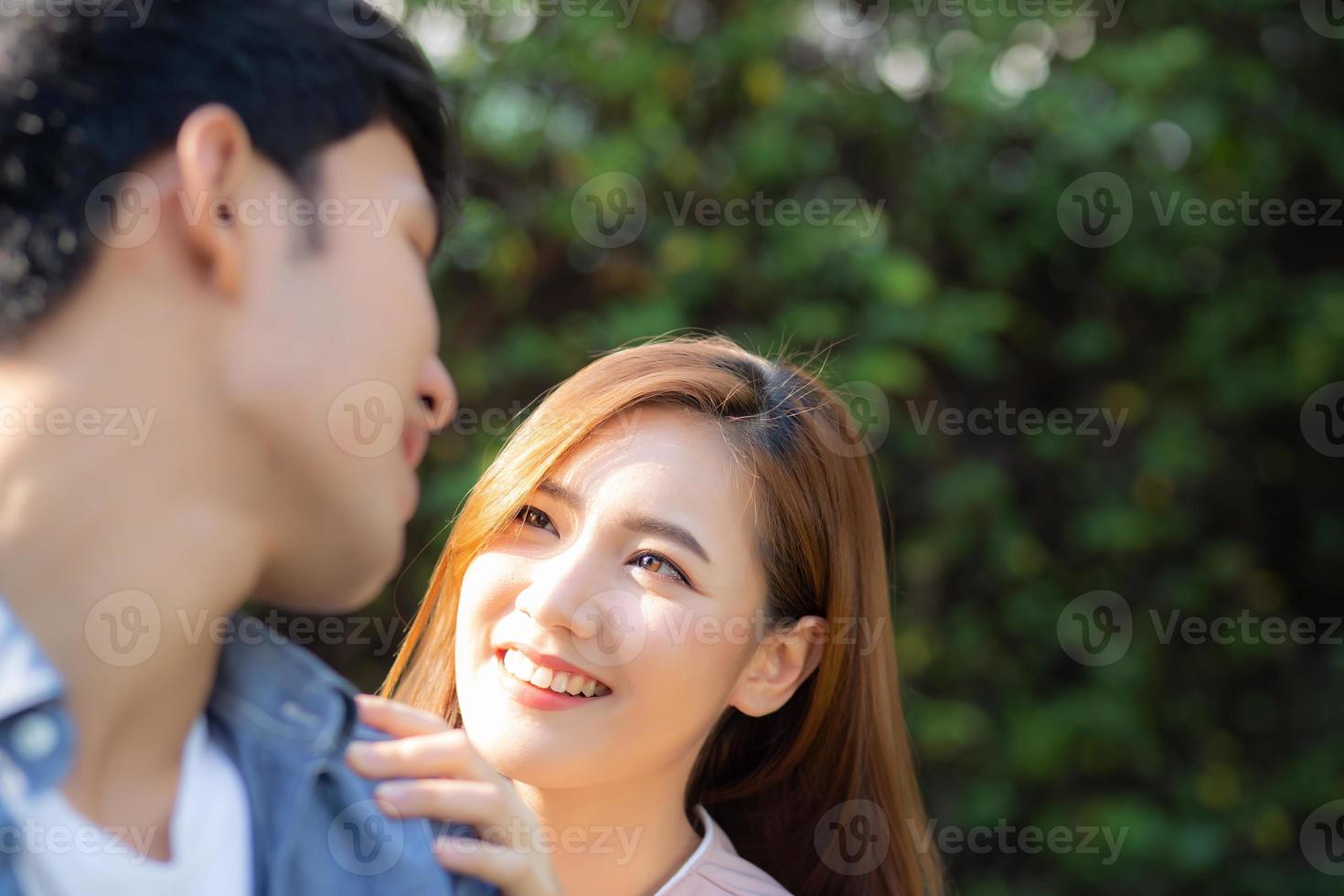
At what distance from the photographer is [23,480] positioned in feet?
3.16

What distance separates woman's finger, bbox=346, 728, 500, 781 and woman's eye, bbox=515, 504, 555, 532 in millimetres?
738

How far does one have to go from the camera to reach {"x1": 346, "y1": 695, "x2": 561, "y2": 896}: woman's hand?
1152 mm

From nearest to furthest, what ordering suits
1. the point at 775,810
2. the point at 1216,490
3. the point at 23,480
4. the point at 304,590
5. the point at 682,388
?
the point at 23,480, the point at 304,590, the point at 682,388, the point at 775,810, the point at 1216,490

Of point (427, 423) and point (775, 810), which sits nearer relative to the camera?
point (427, 423)

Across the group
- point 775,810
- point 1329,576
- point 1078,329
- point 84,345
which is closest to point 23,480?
point 84,345

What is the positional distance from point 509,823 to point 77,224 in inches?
24.5

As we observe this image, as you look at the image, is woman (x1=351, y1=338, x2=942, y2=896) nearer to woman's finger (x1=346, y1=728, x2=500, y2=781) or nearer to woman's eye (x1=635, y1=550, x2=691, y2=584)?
woman's eye (x1=635, y1=550, x2=691, y2=584)

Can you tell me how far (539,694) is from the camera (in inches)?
70.4

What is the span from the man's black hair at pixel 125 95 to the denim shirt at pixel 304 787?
364 mm

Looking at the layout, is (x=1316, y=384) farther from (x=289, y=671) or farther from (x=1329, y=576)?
(x=289, y=671)
